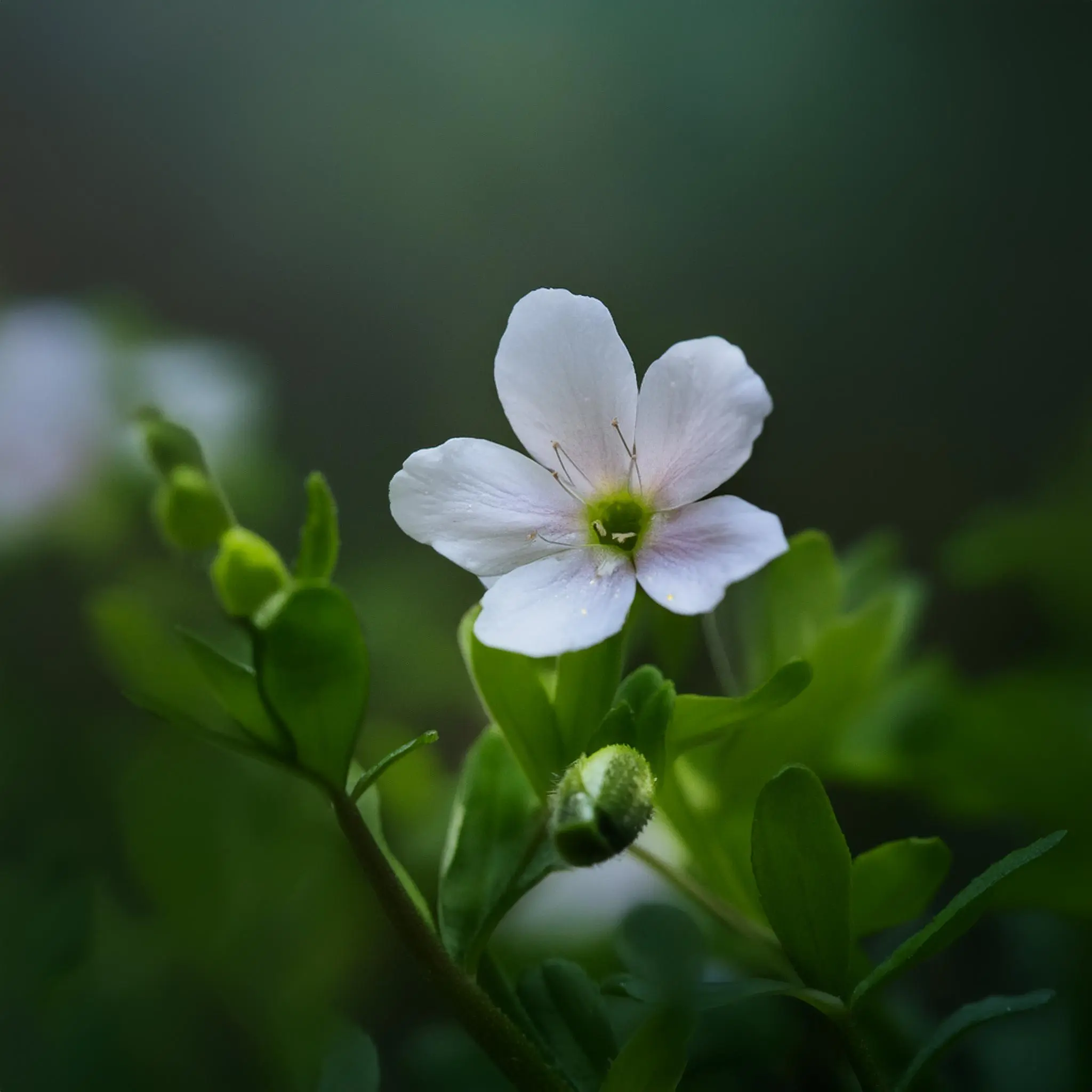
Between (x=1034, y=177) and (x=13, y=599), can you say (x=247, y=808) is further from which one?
(x=1034, y=177)

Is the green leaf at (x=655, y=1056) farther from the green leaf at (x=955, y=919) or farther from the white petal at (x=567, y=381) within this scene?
the white petal at (x=567, y=381)

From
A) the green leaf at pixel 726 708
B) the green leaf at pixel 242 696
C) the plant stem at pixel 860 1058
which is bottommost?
the plant stem at pixel 860 1058

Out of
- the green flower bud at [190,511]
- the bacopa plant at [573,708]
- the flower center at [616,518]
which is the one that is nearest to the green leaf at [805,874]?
the bacopa plant at [573,708]

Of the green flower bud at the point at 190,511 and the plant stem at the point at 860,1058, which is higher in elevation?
the green flower bud at the point at 190,511

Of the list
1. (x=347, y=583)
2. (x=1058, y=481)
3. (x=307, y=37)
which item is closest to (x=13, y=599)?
(x=347, y=583)

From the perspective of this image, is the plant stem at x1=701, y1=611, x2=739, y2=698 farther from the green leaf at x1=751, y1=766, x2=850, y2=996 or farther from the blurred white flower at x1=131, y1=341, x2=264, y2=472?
the blurred white flower at x1=131, y1=341, x2=264, y2=472

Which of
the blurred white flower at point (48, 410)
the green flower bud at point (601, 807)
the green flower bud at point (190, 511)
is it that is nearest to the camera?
the green flower bud at point (601, 807)
